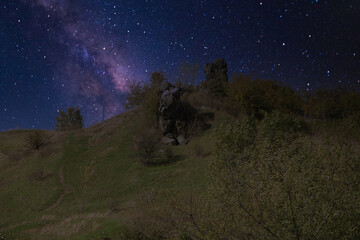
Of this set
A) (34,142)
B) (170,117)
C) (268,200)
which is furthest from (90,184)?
(34,142)

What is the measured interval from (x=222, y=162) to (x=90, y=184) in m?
20.6

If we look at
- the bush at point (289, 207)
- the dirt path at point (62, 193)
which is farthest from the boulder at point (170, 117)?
the bush at point (289, 207)

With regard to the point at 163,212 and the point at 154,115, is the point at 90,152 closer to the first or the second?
the point at 154,115

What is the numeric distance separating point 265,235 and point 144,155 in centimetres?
A: 2894

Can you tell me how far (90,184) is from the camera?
27641mm

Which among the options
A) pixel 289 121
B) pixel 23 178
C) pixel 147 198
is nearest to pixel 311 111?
pixel 289 121

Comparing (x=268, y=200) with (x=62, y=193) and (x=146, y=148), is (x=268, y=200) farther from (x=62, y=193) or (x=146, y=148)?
(x=62, y=193)

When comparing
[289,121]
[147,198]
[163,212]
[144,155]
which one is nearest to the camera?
[163,212]

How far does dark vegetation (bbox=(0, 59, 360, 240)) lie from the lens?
6.67 metres

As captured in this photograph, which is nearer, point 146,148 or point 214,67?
point 146,148

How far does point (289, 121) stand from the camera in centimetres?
3006

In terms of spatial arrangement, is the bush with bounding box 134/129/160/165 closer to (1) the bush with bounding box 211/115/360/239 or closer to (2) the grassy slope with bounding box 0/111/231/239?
(2) the grassy slope with bounding box 0/111/231/239

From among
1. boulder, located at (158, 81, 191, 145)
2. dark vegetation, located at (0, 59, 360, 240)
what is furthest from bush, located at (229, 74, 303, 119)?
boulder, located at (158, 81, 191, 145)

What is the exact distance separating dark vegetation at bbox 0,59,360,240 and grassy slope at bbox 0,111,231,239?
287 mm
